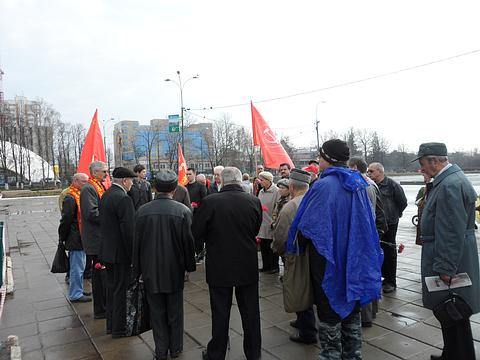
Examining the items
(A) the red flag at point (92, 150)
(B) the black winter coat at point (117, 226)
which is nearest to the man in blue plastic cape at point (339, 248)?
(B) the black winter coat at point (117, 226)

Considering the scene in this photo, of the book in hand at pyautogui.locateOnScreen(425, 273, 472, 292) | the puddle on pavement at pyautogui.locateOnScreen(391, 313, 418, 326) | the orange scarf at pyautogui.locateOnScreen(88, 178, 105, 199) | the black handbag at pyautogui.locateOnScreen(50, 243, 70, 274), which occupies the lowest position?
the puddle on pavement at pyautogui.locateOnScreen(391, 313, 418, 326)

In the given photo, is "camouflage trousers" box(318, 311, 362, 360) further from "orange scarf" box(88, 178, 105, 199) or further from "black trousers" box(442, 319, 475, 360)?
"orange scarf" box(88, 178, 105, 199)

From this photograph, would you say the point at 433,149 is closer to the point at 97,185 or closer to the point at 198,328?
the point at 198,328

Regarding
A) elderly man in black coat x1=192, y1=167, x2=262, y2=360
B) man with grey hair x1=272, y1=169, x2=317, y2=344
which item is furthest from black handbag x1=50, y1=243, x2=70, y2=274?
man with grey hair x1=272, y1=169, x2=317, y2=344

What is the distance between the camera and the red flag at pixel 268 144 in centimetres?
846

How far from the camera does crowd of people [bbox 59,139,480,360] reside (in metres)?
2.79

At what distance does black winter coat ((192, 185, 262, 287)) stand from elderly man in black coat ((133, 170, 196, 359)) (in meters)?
0.32

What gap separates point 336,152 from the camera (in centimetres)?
297

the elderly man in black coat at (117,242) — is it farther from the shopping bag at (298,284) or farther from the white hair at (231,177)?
the shopping bag at (298,284)

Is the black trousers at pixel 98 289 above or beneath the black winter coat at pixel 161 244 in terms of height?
beneath

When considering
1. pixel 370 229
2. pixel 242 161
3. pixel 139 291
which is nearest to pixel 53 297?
pixel 139 291

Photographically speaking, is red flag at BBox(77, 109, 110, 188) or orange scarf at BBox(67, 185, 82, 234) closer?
orange scarf at BBox(67, 185, 82, 234)

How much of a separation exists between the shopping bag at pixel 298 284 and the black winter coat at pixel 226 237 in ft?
1.28

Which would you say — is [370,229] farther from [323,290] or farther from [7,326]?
[7,326]
